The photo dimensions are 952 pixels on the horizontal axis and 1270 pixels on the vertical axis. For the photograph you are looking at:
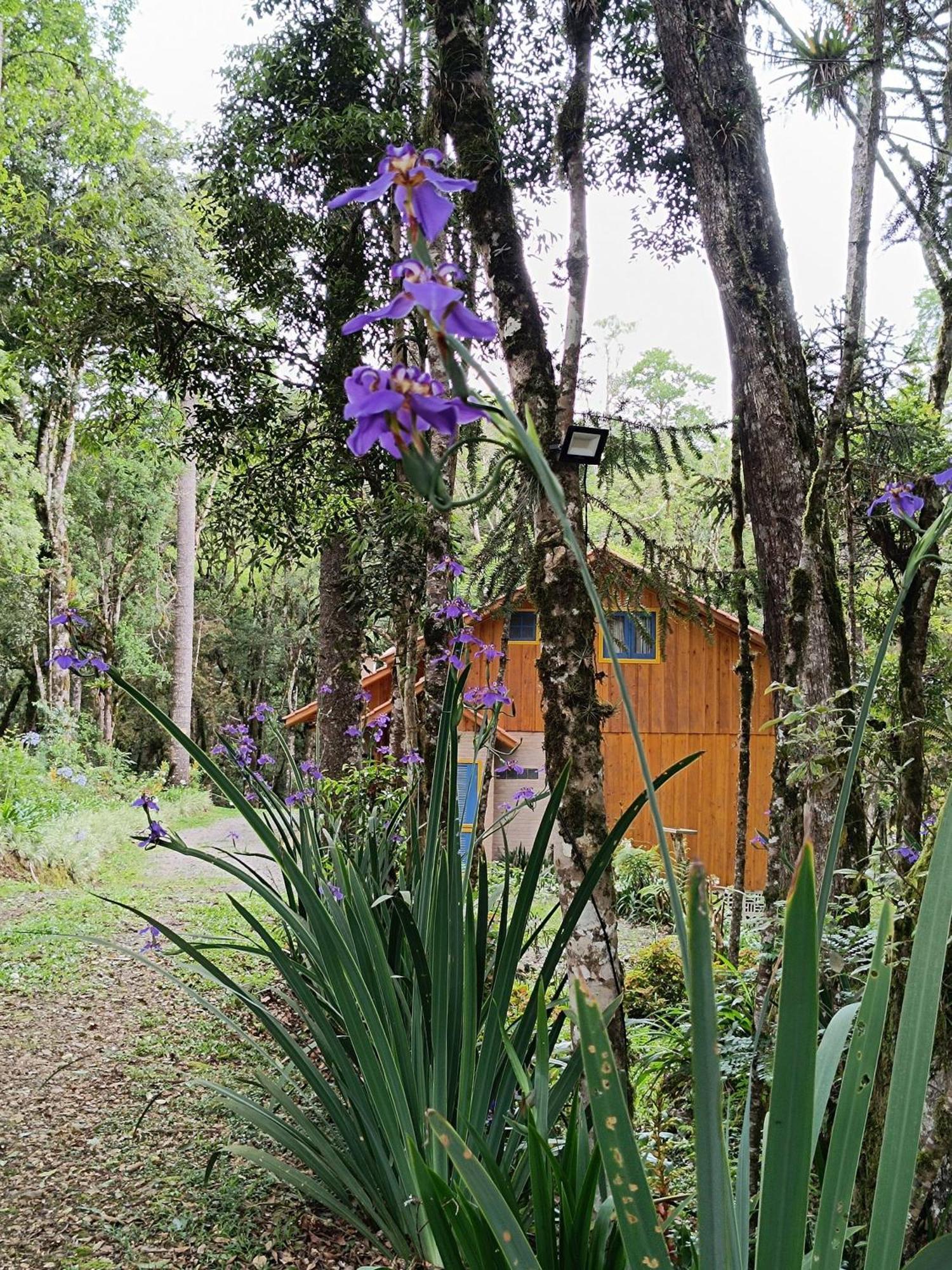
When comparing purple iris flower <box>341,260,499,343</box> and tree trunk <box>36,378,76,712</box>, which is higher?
tree trunk <box>36,378,76,712</box>

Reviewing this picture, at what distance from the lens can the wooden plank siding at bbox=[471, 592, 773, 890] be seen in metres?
12.0

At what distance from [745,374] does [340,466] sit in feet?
9.40

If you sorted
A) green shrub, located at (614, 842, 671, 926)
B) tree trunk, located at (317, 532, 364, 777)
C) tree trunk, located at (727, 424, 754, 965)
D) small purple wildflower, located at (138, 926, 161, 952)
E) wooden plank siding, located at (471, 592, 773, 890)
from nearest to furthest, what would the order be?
small purple wildflower, located at (138, 926, 161, 952)
tree trunk, located at (727, 424, 754, 965)
tree trunk, located at (317, 532, 364, 777)
green shrub, located at (614, 842, 671, 926)
wooden plank siding, located at (471, 592, 773, 890)

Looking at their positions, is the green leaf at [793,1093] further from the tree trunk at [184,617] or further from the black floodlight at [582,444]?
the tree trunk at [184,617]

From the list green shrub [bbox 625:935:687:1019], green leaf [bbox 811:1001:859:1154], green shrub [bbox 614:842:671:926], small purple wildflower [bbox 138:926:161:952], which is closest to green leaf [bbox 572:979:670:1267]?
green leaf [bbox 811:1001:859:1154]

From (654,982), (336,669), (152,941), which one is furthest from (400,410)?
(336,669)

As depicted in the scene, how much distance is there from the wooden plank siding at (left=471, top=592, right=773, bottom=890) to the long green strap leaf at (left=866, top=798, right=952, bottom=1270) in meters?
11.2

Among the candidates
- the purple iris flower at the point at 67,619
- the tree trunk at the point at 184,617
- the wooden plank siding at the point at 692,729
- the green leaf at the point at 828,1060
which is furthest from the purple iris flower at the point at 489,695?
the tree trunk at the point at 184,617

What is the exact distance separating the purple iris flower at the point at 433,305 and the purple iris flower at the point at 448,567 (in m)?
2.86

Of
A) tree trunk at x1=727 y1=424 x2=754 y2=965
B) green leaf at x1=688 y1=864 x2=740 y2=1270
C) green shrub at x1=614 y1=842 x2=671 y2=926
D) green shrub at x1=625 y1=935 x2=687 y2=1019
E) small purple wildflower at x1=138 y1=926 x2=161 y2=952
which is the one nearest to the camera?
green leaf at x1=688 y1=864 x2=740 y2=1270

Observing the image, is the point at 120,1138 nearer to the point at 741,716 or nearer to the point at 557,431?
the point at 557,431

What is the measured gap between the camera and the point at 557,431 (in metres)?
2.32

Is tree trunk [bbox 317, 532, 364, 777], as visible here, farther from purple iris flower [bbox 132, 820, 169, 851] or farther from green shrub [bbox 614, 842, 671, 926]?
purple iris flower [bbox 132, 820, 169, 851]

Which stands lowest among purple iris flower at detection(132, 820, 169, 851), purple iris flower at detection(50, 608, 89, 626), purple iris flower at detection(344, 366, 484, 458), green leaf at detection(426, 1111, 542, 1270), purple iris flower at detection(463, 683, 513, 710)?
green leaf at detection(426, 1111, 542, 1270)
